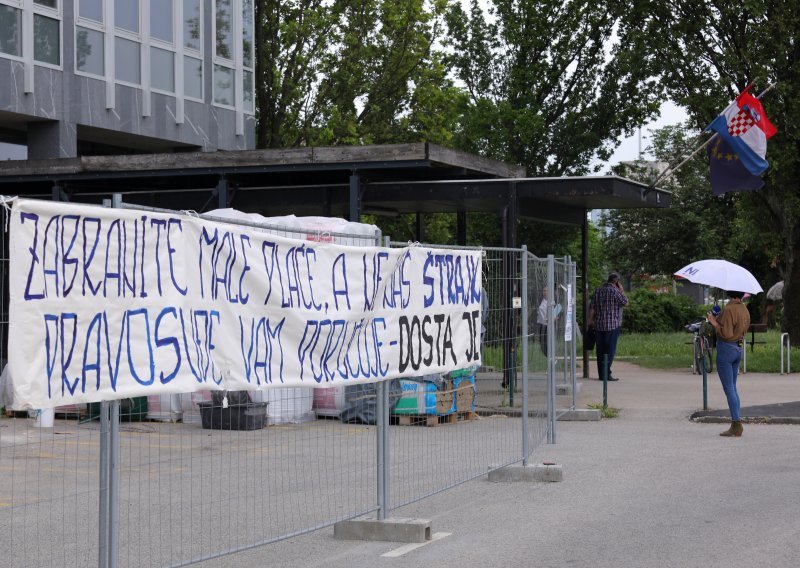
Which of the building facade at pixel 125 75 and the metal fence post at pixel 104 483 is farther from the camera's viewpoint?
the building facade at pixel 125 75

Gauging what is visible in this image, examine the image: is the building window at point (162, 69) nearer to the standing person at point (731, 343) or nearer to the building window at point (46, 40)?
the building window at point (46, 40)

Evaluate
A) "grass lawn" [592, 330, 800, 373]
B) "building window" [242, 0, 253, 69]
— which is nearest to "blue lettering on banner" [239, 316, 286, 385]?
"grass lawn" [592, 330, 800, 373]

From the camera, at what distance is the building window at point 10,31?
23.8 meters

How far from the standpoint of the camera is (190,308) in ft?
19.8

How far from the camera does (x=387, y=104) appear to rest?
42938 mm

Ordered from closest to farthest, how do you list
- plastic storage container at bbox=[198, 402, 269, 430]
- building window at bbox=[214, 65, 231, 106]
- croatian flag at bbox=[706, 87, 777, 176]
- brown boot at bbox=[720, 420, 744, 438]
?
1. plastic storage container at bbox=[198, 402, 269, 430]
2. brown boot at bbox=[720, 420, 744, 438]
3. croatian flag at bbox=[706, 87, 777, 176]
4. building window at bbox=[214, 65, 231, 106]

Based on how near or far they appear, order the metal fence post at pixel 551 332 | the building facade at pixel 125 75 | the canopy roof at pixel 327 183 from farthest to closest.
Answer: the building facade at pixel 125 75 → the canopy roof at pixel 327 183 → the metal fence post at pixel 551 332

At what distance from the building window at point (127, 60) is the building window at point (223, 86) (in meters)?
3.02

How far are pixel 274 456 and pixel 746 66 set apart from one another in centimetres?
1948

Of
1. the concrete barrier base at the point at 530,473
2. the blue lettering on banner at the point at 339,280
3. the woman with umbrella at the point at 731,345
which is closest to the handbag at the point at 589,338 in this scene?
the woman with umbrella at the point at 731,345

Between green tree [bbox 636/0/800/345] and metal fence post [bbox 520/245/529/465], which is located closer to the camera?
metal fence post [bbox 520/245/529/465]

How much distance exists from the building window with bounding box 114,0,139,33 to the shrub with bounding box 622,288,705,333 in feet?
77.5

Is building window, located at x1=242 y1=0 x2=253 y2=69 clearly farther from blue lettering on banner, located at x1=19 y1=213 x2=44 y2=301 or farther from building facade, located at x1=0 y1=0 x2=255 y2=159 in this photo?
blue lettering on banner, located at x1=19 y1=213 x2=44 y2=301

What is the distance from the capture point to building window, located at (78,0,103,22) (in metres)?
25.7
